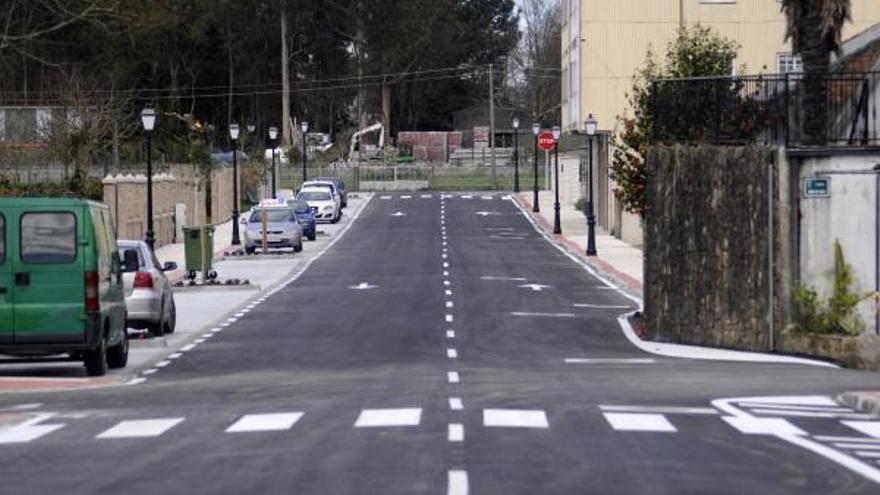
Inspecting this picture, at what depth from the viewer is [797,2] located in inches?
1219

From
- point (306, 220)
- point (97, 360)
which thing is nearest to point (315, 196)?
point (306, 220)

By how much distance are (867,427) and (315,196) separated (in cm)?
6272

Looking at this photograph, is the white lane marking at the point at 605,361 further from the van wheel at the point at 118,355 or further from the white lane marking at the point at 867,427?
the white lane marking at the point at 867,427

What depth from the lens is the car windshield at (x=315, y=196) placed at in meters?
78.1

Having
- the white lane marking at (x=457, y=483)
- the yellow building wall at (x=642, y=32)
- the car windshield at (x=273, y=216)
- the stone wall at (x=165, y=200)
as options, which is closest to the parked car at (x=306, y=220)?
the stone wall at (x=165, y=200)

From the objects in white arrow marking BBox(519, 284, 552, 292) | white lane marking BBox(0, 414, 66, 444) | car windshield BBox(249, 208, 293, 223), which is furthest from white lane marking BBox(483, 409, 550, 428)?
car windshield BBox(249, 208, 293, 223)

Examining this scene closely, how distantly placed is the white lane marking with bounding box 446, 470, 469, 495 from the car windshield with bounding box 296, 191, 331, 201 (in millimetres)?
65682

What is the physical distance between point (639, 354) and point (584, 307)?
1009 centimetres

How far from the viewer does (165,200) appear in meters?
64.1

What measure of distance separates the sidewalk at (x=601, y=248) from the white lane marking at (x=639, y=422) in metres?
25.6

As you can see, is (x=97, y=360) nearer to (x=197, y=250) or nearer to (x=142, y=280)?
(x=142, y=280)

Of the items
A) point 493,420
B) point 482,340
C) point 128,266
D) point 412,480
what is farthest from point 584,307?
point 412,480

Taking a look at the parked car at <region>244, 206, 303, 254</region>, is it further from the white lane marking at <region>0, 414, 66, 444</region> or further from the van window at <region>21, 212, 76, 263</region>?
the white lane marking at <region>0, 414, 66, 444</region>

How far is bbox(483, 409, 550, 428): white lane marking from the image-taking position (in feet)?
52.2
